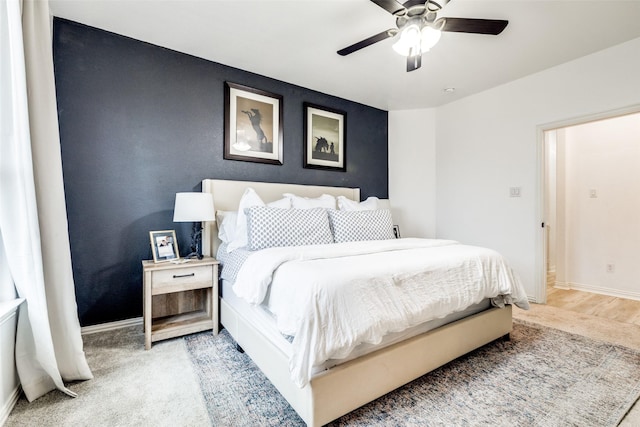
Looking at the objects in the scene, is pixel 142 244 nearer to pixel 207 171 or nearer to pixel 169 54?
pixel 207 171

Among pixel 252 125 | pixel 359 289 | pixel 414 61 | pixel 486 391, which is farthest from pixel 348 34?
pixel 486 391

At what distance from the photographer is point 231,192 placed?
9.45 ft

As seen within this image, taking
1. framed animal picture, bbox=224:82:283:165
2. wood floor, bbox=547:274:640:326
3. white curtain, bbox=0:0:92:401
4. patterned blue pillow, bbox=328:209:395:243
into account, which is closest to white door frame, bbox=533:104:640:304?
wood floor, bbox=547:274:640:326

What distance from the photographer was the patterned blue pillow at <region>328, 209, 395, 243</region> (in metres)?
2.60

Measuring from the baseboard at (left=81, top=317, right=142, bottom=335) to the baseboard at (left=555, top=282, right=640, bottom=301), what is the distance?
5.19 metres

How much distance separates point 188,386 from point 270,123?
8.55 feet

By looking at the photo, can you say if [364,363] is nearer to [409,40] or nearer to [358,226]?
[358,226]

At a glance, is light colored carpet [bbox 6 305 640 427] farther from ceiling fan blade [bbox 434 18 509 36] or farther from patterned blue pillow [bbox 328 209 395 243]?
ceiling fan blade [bbox 434 18 509 36]

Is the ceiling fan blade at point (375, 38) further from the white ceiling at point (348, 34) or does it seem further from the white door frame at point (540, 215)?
the white door frame at point (540, 215)

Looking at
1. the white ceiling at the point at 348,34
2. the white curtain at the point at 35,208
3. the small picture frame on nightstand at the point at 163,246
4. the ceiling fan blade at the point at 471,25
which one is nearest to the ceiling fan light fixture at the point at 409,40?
the ceiling fan blade at the point at 471,25

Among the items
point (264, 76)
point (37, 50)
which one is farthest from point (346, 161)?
point (37, 50)

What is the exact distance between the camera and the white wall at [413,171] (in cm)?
421

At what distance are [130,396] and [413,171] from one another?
4.03 m

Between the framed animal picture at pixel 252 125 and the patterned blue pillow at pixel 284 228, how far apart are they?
3.49 feet
